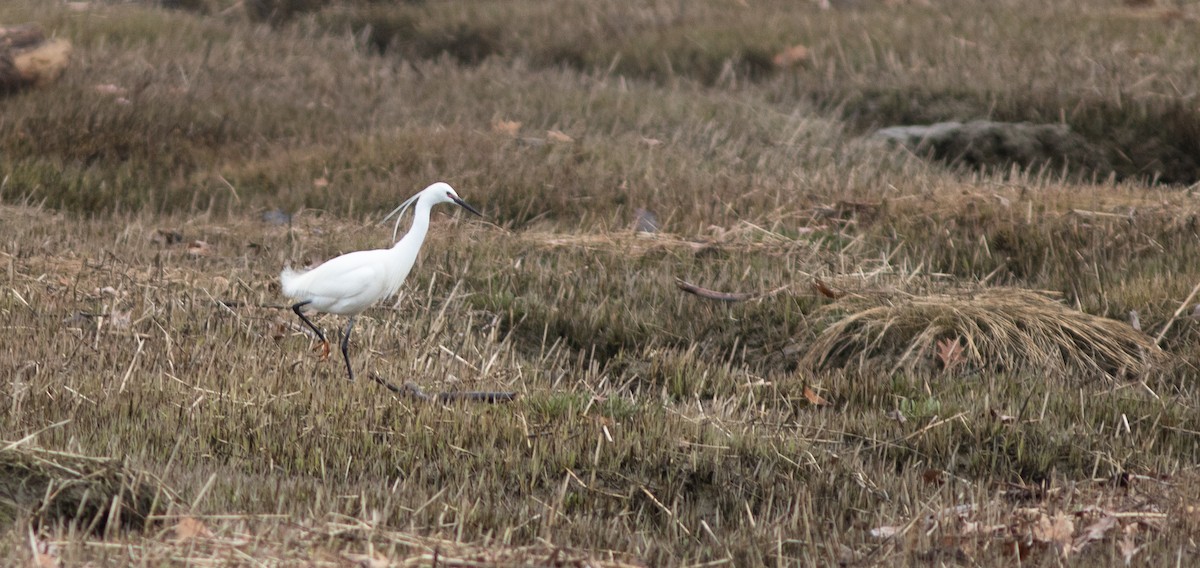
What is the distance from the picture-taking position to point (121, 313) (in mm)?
6441

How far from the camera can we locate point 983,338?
677 centimetres

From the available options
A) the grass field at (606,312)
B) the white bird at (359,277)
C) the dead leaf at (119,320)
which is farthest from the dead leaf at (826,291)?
the dead leaf at (119,320)

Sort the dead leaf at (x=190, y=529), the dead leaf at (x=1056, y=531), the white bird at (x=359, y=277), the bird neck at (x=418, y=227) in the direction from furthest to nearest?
1. the bird neck at (x=418, y=227)
2. the white bird at (x=359, y=277)
3. the dead leaf at (x=1056, y=531)
4. the dead leaf at (x=190, y=529)

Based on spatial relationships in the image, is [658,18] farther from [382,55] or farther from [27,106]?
[27,106]

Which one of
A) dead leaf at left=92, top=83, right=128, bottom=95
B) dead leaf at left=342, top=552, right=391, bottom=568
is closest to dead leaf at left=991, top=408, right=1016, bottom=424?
dead leaf at left=342, top=552, right=391, bottom=568

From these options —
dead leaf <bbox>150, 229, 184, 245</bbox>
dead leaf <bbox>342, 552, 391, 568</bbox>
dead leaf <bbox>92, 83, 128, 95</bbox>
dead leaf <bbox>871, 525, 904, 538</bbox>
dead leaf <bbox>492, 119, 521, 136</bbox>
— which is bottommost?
dead leaf <bbox>492, 119, 521, 136</bbox>

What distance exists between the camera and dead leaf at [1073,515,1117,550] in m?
4.59

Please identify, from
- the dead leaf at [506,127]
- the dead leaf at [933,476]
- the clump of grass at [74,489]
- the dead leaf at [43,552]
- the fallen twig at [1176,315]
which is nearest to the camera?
the dead leaf at [43,552]

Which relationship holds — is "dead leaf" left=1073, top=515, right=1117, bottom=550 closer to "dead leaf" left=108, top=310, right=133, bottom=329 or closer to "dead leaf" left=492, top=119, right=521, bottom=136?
"dead leaf" left=108, top=310, right=133, bottom=329

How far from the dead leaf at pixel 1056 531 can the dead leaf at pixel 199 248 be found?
5.48 m

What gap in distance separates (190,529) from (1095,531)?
9.83 feet

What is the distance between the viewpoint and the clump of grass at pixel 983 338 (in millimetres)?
6727

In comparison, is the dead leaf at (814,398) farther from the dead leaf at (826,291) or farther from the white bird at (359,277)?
the white bird at (359,277)

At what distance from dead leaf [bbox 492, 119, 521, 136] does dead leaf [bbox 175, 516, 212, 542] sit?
760cm
